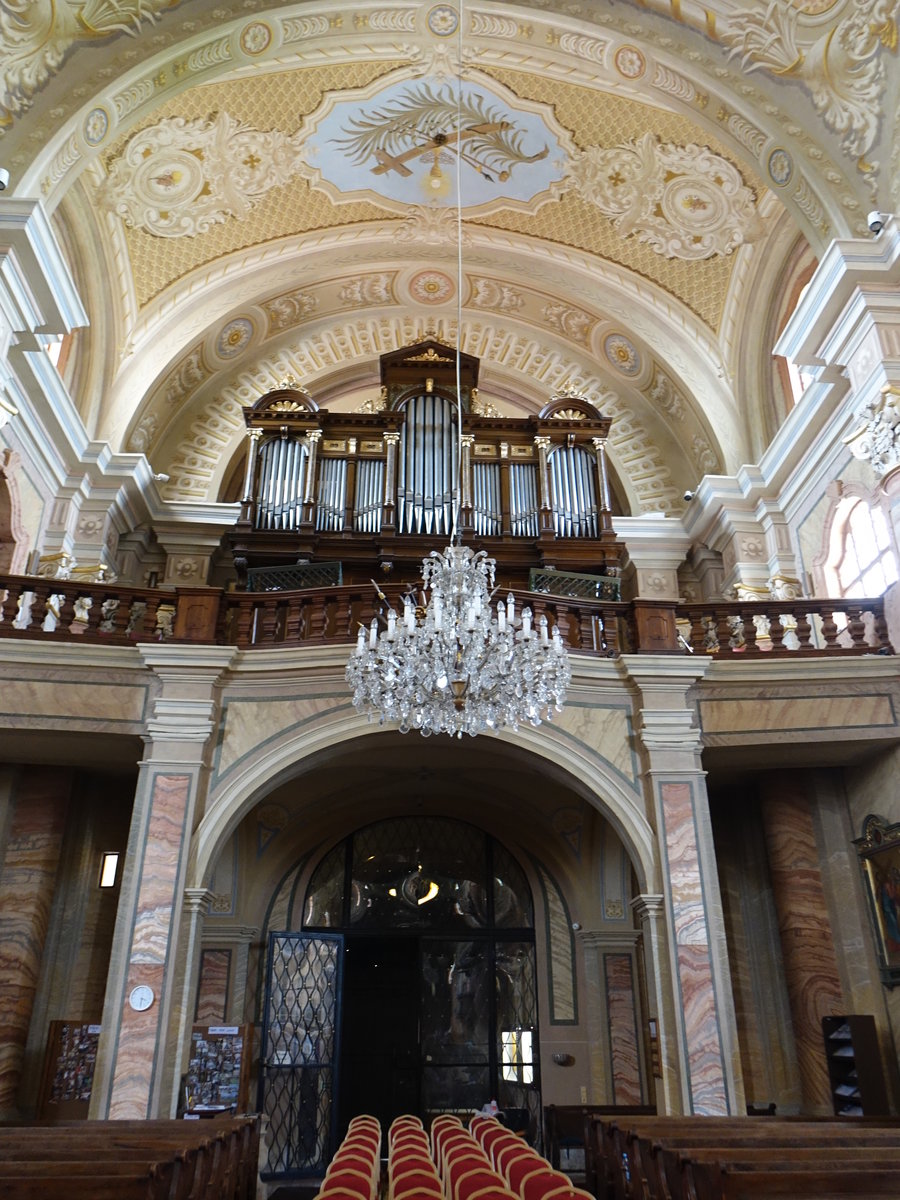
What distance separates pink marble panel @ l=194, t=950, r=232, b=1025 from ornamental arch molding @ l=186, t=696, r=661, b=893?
3044 mm

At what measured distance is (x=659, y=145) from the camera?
446 inches

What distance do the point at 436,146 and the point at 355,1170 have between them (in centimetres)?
1123

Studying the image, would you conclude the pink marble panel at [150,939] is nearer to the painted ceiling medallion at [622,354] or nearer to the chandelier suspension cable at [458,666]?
the chandelier suspension cable at [458,666]

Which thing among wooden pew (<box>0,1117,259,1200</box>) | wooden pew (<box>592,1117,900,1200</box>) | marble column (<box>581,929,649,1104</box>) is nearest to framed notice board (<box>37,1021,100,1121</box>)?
wooden pew (<box>0,1117,259,1200</box>)

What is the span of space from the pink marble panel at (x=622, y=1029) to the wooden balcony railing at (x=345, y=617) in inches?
160

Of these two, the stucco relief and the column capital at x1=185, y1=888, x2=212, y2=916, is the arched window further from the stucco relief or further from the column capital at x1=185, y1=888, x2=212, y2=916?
the stucco relief

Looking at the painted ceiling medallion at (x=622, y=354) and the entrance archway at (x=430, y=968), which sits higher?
the painted ceiling medallion at (x=622, y=354)

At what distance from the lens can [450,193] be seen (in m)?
12.6

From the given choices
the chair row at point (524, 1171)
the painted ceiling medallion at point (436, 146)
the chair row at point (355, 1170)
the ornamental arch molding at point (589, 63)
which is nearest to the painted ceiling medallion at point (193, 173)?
the painted ceiling medallion at point (436, 146)

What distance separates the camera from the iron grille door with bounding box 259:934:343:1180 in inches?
366

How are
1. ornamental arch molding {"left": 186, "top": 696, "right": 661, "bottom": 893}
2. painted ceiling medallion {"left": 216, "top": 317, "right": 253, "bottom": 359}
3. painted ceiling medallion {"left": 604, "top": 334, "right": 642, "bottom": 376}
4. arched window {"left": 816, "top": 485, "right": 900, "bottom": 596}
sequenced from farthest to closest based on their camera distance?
painted ceiling medallion {"left": 604, "top": 334, "right": 642, "bottom": 376}
painted ceiling medallion {"left": 216, "top": 317, "right": 253, "bottom": 359}
arched window {"left": 816, "top": 485, "right": 900, "bottom": 596}
ornamental arch molding {"left": 186, "top": 696, "right": 661, "bottom": 893}

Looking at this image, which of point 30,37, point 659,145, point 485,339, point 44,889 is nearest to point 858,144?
point 659,145

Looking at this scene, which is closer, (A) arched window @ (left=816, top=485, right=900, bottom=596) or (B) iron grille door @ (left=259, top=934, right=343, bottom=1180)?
(B) iron grille door @ (left=259, top=934, right=343, bottom=1180)

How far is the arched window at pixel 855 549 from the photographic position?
31.3 ft
